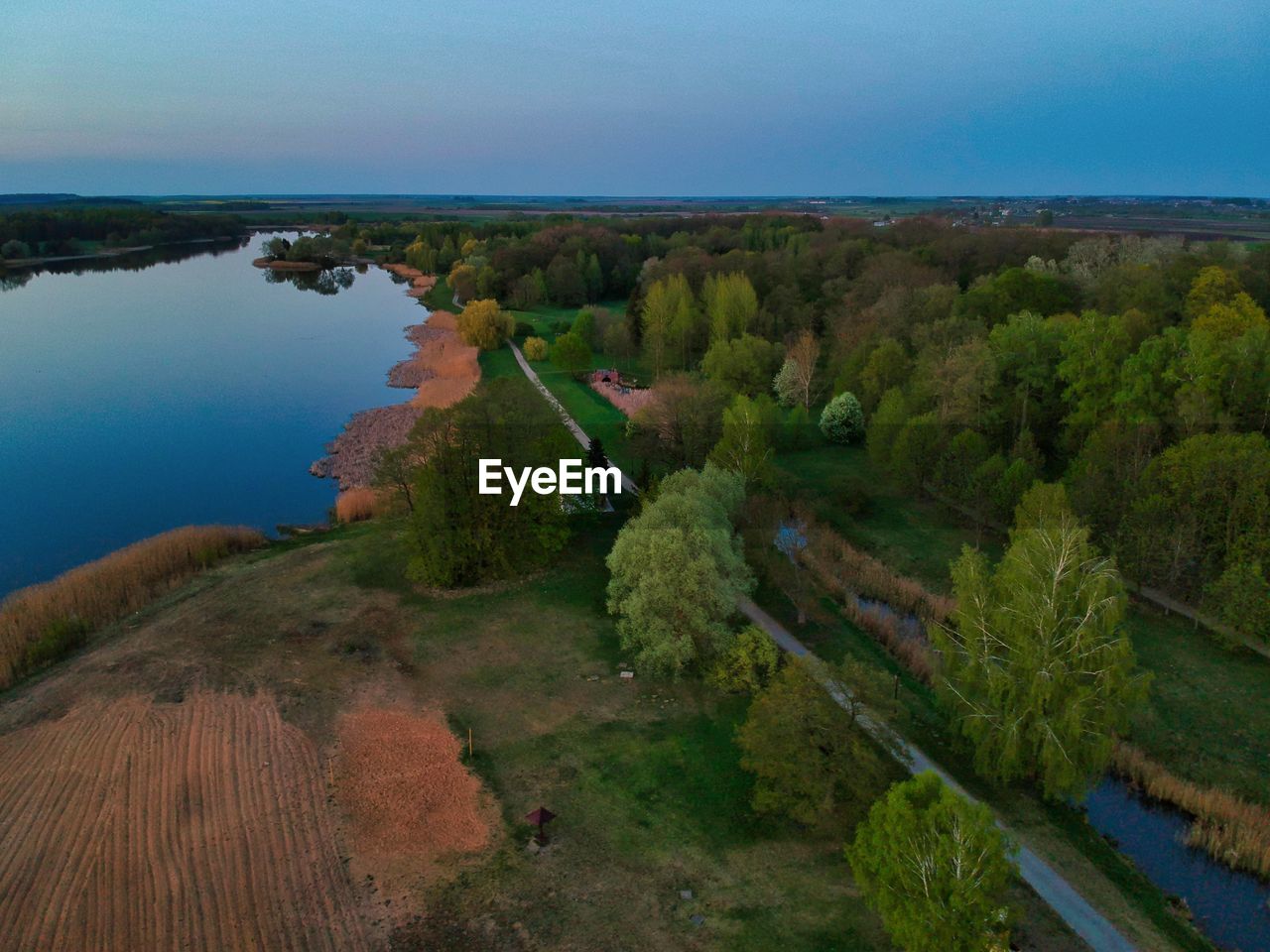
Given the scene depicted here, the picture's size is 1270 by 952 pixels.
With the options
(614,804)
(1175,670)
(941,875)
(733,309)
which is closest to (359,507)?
(614,804)

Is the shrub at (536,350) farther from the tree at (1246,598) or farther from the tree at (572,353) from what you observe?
the tree at (1246,598)

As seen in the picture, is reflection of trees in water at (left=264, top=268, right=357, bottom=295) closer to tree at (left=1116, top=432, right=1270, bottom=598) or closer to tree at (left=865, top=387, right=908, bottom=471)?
tree at (left=865, top=387, right=908, bottom=471)

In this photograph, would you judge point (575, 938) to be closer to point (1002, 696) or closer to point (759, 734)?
point (759, 734)

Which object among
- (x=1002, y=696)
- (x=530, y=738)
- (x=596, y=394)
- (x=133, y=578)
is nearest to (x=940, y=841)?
(x=1002, y=696)

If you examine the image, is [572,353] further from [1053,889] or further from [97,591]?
[1053,889]

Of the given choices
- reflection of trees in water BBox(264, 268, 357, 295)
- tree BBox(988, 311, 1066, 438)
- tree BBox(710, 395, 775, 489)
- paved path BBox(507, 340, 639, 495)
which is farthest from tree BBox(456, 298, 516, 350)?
reflection of trees in water BBox(264, 268, 357, 295)

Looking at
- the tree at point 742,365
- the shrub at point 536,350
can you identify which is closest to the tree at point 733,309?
the tree at point 742,365
